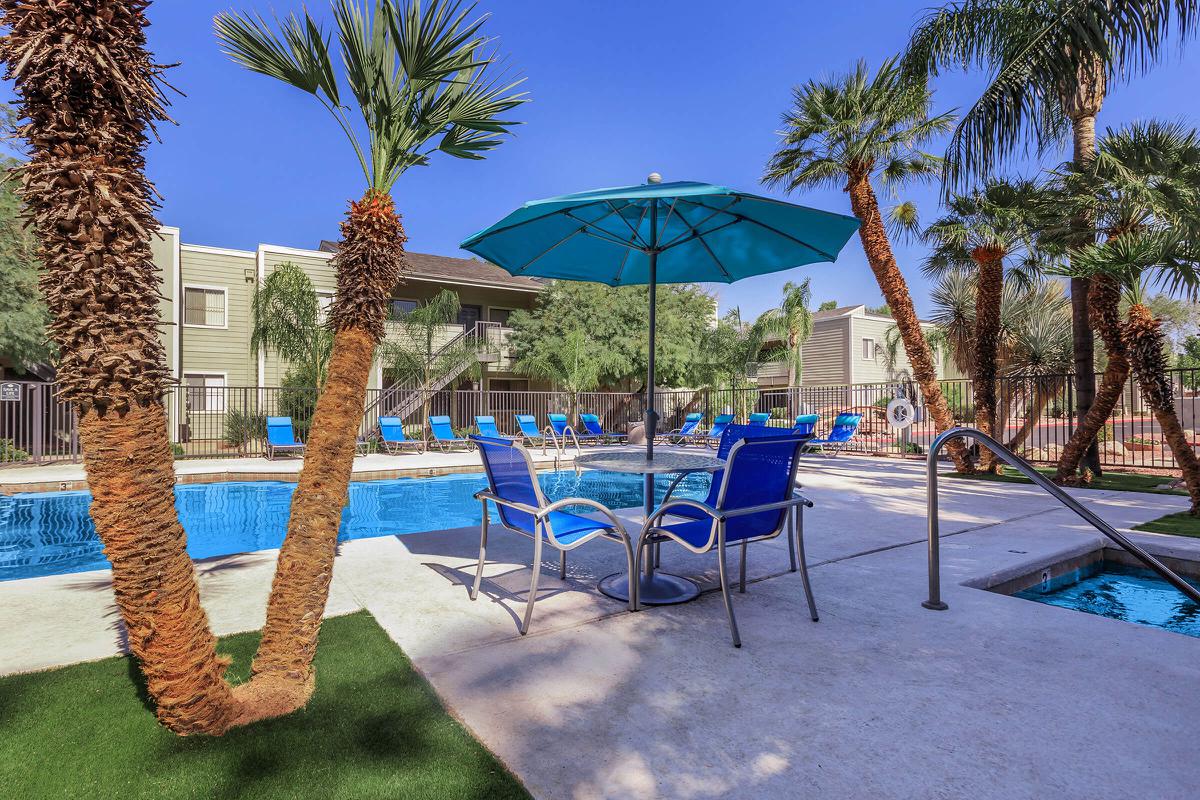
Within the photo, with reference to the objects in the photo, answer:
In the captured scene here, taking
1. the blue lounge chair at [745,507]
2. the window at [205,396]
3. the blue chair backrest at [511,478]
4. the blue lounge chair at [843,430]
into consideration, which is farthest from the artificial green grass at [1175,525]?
the window at [205,396]

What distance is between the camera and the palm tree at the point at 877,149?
419 inches

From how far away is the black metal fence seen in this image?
1252 cm

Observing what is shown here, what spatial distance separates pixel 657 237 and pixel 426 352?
14640mm

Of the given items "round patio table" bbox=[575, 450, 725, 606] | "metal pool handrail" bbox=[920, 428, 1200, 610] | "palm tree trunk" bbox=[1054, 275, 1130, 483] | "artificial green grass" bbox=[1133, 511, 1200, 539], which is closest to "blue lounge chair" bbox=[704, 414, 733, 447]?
"palm tree trunk" bbox=[1054, 275, 1130, 483]

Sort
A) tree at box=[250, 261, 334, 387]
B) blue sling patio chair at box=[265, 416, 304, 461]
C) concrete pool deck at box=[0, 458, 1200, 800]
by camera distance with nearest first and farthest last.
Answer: concrete pool deck at box=[0, 458, 1200, 800]
blue sling patio chair at box=[265, 416, 304, 461]
tree at box=[250, 261, 334, 387]

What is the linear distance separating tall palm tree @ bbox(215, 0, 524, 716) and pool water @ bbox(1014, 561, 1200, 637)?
14.5 feet

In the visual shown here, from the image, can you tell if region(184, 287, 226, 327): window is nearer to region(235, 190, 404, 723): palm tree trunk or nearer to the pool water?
region(235, 190, 404, 723): palm tree trunk

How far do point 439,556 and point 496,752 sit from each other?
2.84 meters

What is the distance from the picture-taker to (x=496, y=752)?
82.3 inches

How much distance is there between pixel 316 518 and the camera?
A: 239cm

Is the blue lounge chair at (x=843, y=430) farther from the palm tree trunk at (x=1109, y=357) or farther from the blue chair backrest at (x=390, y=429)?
the blue chair backrest at (x=390, y=429)

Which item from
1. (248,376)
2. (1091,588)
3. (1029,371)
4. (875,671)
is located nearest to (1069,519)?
(1091,588)

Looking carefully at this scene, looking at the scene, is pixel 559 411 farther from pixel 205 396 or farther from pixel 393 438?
pixel 205 396

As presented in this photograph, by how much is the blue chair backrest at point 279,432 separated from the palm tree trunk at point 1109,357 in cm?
1444
